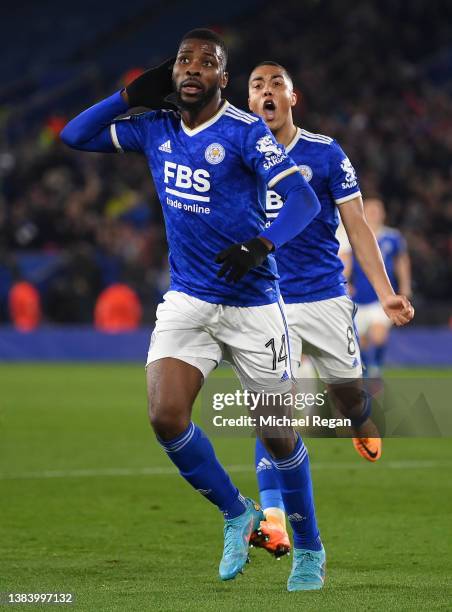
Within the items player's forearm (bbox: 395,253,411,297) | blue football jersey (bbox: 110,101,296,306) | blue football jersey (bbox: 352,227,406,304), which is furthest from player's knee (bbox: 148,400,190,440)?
player's forearm (bbox: 395,253,411,297)

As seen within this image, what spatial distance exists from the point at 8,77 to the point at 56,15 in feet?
7.82

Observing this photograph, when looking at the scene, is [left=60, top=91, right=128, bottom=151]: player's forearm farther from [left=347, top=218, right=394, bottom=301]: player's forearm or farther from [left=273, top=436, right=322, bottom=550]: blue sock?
[left=273, top=436, right=322, bottom=550]: blue sock

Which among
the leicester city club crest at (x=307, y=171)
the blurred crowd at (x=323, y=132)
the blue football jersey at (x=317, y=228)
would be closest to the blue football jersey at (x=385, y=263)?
the blurred crowd at (x=323, y=132)

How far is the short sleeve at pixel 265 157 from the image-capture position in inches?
214

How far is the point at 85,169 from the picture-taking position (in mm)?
25703

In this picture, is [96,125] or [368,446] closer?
[96,125]

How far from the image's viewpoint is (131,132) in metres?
5.95

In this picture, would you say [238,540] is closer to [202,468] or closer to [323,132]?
[202,468]

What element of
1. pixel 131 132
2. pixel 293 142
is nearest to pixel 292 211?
pixel 131 132

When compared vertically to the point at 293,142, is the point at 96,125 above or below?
above

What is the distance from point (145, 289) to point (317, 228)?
15.0 meters

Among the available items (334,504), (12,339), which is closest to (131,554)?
(334,504)

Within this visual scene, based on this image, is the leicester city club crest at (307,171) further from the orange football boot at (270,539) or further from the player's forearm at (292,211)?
the orange football boot at (270,539)

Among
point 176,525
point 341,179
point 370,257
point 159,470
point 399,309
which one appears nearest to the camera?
point 399,309
